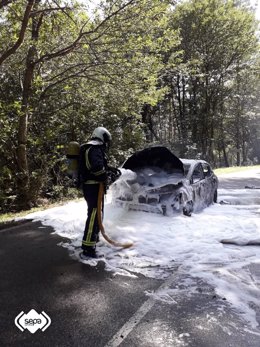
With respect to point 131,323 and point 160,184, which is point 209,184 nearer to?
point 160,184

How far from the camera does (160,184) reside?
7668mm

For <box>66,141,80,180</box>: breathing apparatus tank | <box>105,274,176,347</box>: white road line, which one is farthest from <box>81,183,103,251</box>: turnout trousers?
<box>105,274,176,347</box>: white road line

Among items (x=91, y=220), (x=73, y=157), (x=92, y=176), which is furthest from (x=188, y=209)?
(x=73, y=157)

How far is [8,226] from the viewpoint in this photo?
762 centimetres

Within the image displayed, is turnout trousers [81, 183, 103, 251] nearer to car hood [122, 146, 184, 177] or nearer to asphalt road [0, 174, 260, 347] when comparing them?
asphalt road [0, 174, 260, 347]

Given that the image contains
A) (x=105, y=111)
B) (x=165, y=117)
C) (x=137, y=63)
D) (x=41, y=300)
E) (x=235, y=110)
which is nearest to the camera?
(x=41, y=300)

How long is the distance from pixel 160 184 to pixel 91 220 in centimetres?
272

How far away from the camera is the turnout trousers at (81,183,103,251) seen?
5270 mm

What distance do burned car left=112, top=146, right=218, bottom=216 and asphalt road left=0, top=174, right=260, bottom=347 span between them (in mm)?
2546

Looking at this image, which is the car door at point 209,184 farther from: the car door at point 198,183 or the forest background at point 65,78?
the forest background at point 65,78

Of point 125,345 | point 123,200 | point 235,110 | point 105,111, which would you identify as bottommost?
point 125,345

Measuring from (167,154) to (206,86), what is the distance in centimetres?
2347

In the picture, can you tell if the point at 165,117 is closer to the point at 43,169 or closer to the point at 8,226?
the point at 43,169

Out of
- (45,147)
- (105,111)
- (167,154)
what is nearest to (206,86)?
(105,111)
